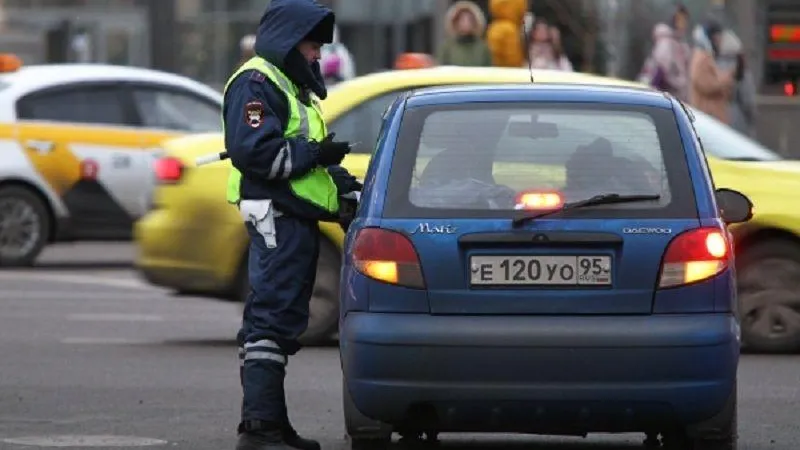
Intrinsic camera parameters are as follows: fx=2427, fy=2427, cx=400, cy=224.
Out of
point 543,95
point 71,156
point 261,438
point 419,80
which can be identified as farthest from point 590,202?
point 71,156

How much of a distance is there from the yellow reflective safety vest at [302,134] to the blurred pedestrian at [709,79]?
1512cm

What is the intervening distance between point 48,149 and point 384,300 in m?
11.9

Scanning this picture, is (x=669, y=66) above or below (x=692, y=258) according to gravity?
below

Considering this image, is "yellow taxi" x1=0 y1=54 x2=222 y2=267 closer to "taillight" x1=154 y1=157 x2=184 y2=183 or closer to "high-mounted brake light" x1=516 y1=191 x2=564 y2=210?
"taillight" x1=154 y1=157 x2=184 y2=183

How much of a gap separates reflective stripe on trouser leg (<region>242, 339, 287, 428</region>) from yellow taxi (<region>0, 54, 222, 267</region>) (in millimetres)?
10852

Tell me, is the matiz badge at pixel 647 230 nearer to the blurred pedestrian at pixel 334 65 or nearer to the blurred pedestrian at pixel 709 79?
the blurred pedestrian at pixel 709 79

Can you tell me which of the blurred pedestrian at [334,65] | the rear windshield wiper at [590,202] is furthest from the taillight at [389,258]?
the blurred pedestrian at [334,65]

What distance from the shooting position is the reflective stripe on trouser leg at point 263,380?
847 cm

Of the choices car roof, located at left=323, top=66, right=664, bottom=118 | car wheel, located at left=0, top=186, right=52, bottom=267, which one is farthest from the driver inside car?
car wheel, located at left=0, top=186, right=52, bottom=267

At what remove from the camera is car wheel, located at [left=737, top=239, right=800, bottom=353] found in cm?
1244

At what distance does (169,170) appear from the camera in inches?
527

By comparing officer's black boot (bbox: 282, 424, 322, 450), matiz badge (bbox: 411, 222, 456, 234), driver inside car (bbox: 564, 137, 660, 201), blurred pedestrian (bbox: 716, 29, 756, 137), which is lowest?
blurred pedestrian (bbox: 716, 29, 756, 137)

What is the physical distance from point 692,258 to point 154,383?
419 centimetres

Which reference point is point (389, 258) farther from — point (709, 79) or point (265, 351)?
point (709, 79)
